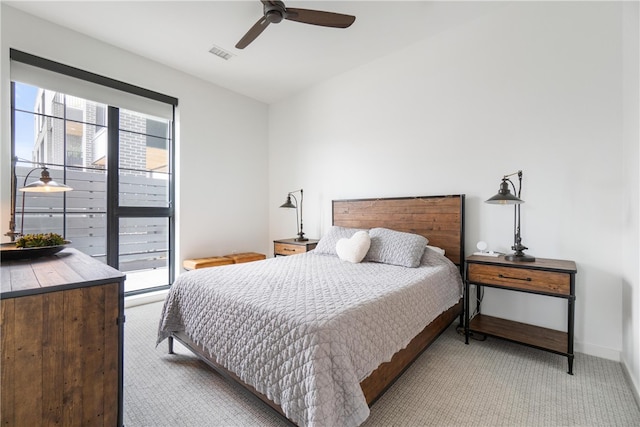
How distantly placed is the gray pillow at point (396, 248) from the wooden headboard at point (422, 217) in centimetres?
33

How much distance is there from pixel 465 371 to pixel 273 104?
4.50 metres

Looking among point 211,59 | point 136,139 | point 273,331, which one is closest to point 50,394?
point 273,331

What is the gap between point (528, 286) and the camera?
205 cm

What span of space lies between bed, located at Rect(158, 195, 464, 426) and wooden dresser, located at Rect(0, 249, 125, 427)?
1.76 feet

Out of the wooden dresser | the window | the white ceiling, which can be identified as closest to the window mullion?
the window

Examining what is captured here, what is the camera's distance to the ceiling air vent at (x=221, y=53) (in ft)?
10.3

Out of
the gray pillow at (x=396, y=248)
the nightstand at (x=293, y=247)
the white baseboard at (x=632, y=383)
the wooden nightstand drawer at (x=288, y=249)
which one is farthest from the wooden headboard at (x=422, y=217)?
the white baseboard at (x=632, y=383)

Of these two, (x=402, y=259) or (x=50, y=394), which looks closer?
(x=50, y=394)

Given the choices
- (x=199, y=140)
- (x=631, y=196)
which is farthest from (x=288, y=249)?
(x=631, y=196)

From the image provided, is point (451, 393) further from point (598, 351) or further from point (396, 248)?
point (598, 351)

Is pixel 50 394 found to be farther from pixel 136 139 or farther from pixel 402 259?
pixel 136 139

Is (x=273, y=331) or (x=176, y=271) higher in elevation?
(x=273, y=331)

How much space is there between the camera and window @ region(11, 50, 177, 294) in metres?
2.77

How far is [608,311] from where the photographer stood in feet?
6.97
